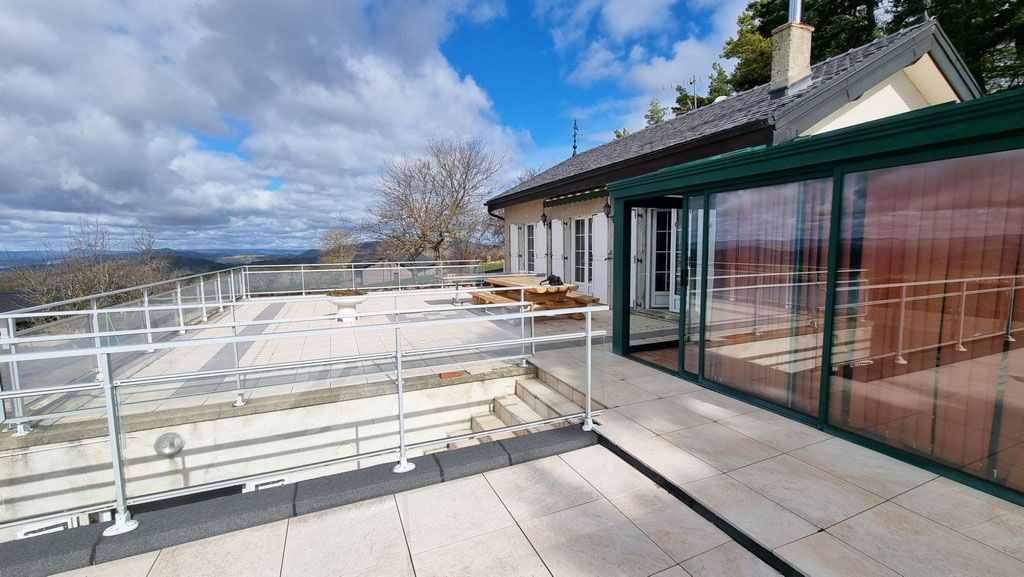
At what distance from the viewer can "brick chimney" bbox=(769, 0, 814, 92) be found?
17.8 ft

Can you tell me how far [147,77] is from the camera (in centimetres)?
1031

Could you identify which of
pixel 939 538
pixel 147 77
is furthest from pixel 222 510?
pixel 147 77

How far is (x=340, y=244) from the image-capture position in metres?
17.7

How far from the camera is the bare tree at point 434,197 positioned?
16812 mm

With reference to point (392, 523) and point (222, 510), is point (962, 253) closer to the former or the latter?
point (392, 523)

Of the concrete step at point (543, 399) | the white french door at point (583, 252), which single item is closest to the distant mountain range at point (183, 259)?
the white french door at point (583, 252)

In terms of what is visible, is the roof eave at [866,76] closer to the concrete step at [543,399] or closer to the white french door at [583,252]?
the white french door at [583,252]

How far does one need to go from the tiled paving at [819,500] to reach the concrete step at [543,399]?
21.0 inches

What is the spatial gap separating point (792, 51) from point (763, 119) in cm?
187

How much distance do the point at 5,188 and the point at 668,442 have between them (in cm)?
3009

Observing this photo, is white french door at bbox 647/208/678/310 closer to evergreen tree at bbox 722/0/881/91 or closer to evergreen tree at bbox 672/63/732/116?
evergreen tree at bbox 722/0/881/91

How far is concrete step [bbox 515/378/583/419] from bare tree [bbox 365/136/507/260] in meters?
13.5

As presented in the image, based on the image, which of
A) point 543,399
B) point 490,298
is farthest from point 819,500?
point 490,298

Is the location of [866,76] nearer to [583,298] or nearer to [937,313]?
[937,313]
